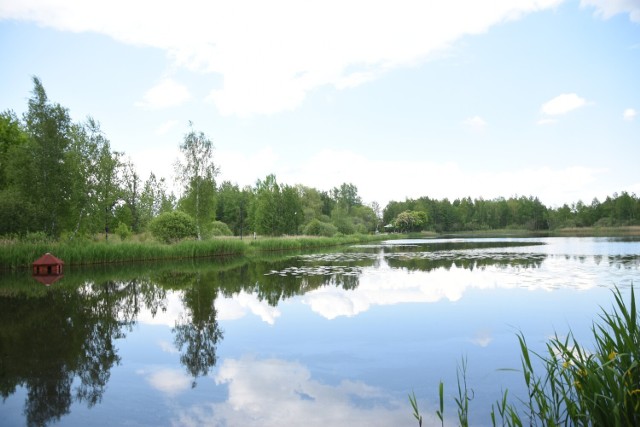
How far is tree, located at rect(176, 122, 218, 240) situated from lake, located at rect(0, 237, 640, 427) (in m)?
21.3

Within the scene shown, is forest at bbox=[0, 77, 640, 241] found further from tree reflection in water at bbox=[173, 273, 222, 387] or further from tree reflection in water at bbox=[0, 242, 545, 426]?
tree reflection in water at bbox=[173, 273, 222, 387]

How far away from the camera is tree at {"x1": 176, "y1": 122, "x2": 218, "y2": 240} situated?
3612 cm

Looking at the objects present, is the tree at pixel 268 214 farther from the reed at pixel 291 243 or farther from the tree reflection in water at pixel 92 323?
the tree reflection in water at pixel 92 323

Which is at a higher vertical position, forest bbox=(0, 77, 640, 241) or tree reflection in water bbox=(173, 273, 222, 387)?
forest bbox=(0, 77, 640, 241)

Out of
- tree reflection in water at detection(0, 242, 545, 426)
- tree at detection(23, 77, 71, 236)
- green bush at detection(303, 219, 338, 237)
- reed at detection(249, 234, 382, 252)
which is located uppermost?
tree at detection(23, 77, 71, 236)

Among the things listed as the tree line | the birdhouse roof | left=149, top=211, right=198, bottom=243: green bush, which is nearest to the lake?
the birdhouse roof

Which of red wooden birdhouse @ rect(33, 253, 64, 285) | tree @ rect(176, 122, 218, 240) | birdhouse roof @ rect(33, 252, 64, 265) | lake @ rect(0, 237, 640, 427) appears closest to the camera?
lake @ rect(0, 237, 640, 427)

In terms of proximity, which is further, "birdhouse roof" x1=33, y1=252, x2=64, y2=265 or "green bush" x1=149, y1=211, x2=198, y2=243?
"green bush" x1=149, y1=211, x2=198, y2=243

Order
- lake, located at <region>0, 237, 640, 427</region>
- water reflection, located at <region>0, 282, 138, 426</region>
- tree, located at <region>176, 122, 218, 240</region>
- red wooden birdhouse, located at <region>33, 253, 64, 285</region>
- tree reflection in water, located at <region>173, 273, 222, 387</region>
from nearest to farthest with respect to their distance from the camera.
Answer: lake, located at <region>0, 237, 640, 427</region> → water reflection, located at <region>0, 282, 138, 426</region> → tree reflection in water, located at <region>173, 273, 222, 387</region> → red wooden birdhouse, located at <region>33, 253, 64, 285</region> → tree, located at <region>176, 122, 218, 240</region>

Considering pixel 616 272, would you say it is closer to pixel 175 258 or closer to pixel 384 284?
pixel 384 284

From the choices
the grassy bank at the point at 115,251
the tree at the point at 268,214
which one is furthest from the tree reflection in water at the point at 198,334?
the tree at the point at 268,214

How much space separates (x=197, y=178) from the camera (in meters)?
36.4

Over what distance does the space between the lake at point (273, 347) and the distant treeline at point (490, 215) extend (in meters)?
87.7

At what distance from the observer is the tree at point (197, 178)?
36.1 metres
